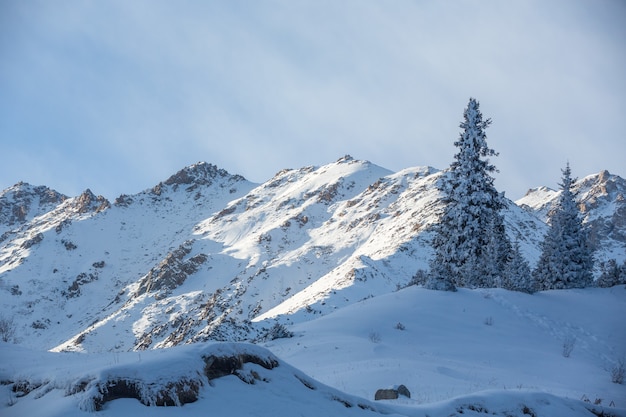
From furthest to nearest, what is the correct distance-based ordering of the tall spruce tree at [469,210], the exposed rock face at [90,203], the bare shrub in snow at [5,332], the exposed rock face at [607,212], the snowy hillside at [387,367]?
the exposed rock face at [607,212]
the exposed rock face at [90,203]
the tall spruce tree at [469,210]
the bare shrub in snow at [5,332]
the snowy hillside at [387,367]

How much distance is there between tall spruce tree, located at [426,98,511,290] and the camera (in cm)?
2619

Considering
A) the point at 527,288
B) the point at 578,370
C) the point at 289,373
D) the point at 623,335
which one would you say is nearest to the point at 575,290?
the point at 527,288

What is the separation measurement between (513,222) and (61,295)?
91.5 meters

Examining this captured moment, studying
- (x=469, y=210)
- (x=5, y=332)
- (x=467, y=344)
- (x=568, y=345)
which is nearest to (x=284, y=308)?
(x=469, y=210)

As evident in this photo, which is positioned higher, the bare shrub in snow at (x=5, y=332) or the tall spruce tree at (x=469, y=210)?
the tall spruce tree at (x=469, y=210)

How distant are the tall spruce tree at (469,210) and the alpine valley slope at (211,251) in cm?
914

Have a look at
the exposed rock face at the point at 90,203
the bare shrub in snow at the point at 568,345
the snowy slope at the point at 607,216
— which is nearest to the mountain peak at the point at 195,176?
the exposed rock face at the point at 90,203

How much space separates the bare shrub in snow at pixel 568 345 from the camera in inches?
541

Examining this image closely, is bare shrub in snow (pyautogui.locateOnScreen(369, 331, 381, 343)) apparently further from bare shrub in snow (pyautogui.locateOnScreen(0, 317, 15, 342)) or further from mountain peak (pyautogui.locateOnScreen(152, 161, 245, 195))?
mountain peak (pyautogui.locateOnScreen(152, 161, 245, 195))

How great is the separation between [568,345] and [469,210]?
12.5m

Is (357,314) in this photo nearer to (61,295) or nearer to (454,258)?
(454,258)

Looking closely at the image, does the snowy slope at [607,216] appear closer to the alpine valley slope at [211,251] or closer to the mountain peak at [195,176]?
the alpine valley slope at [211,251]

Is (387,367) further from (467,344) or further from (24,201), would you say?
(24,201)

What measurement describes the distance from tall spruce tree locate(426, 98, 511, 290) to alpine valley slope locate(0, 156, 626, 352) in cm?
914
